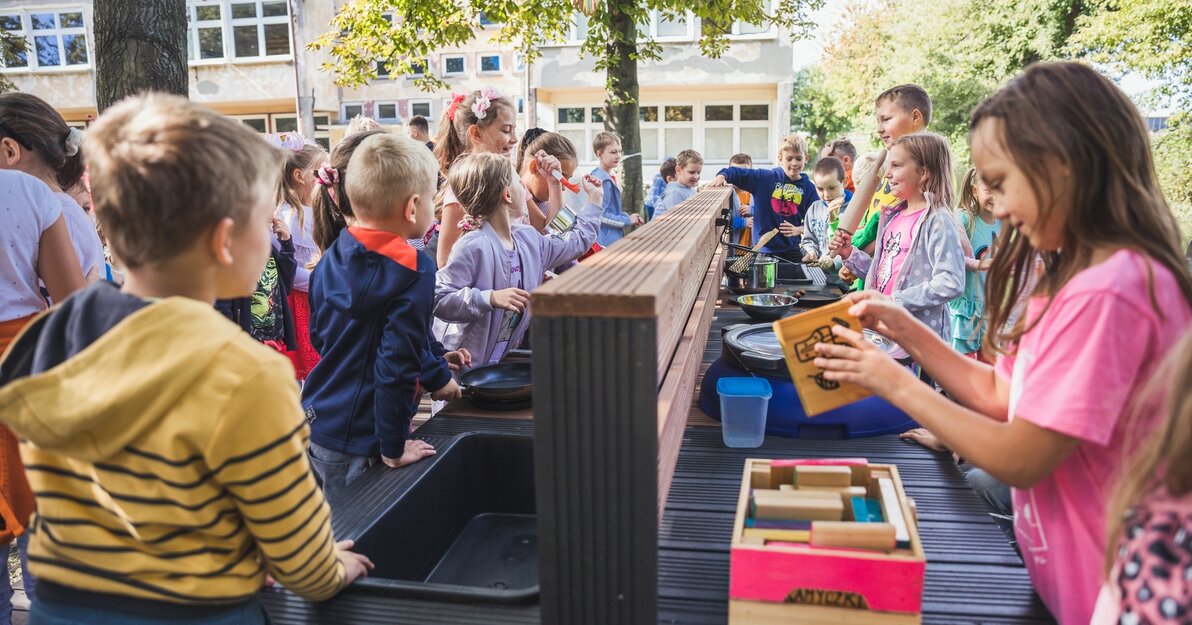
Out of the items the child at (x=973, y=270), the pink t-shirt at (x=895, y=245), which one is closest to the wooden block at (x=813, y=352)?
the pink t-shirt at (x=895, y=245)

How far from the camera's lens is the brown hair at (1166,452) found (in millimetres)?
1017

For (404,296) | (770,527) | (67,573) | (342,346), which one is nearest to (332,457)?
(342,346)

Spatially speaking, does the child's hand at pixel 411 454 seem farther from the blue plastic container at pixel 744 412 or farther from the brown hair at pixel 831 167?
the brown hair at pixel 831 167

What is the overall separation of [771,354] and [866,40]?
31550 millimetres

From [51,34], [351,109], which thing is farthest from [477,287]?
[51,34]

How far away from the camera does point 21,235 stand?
7.98 feet

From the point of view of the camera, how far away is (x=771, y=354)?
2.36 m

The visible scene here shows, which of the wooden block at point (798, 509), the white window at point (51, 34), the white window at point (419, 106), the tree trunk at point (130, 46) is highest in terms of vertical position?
the white window at point (51, 34)

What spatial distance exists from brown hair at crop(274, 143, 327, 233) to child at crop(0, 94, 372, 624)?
3349 millimetres

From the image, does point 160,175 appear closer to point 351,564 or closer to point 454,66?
point 351,564

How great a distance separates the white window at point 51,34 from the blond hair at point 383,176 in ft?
93.7

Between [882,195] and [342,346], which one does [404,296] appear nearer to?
[342,346]

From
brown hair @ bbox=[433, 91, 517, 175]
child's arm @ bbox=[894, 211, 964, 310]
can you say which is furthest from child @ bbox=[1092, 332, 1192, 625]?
brown hair @ bbox=[433, 91, 517, 175]

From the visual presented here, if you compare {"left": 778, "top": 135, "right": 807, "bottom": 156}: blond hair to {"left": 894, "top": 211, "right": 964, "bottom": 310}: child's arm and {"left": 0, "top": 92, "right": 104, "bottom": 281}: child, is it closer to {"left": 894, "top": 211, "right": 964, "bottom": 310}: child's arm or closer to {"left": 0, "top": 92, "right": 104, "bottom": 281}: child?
{"left": 894, "top": 211, "right": 964, "bottom": 310}: child's arm
